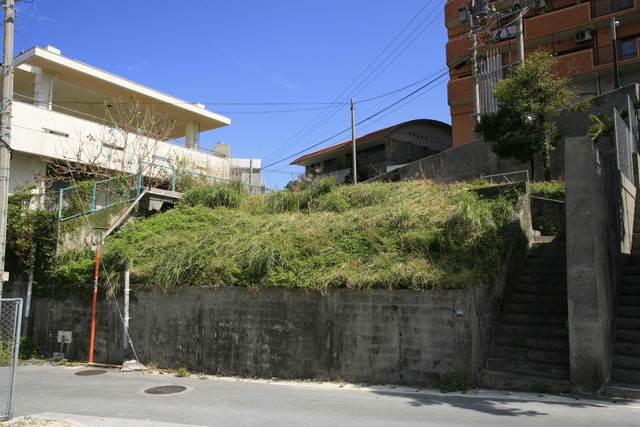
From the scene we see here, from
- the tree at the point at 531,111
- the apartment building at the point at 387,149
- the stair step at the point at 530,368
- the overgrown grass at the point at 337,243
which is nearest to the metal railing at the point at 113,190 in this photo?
the overgrown grass at the point at 337,243

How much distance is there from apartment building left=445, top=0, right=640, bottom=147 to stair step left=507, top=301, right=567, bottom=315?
15.7 meters

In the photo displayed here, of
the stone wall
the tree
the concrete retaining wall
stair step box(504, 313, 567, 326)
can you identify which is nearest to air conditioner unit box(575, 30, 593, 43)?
the tree

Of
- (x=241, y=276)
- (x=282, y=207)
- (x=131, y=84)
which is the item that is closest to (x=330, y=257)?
(x=241, y=276)

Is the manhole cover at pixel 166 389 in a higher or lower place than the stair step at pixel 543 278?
lower

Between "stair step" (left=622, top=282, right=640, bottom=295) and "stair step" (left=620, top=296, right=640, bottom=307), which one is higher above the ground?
"stair step" (left=622, top=282, right=640, bottom=295)

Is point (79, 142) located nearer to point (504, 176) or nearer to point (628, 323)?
point (504, 176)

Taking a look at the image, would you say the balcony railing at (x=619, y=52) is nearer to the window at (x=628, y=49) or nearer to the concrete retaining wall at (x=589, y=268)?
the window at (x=628, y=49)

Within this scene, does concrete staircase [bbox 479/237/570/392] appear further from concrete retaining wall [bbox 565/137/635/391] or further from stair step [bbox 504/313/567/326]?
concrete retaining wall [bbox 565/137/635/391]

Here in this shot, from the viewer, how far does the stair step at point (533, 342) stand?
7866 millimetres

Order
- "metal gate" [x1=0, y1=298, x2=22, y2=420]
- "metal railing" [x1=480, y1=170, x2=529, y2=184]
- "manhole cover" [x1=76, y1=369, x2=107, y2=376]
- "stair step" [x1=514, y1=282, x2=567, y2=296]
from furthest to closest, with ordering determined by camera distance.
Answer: "metal railing" [x1=480, y1=170, x2=529, y2=184], "manhole cover" [x1=76, y1=369, x2=107, y2=376], "stair step" [x1=514, y1=282, x2=567, y2=296], "metal gate" [x1=0, y1=298, x2=22, y2=420]

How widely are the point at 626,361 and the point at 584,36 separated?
22.1 meters

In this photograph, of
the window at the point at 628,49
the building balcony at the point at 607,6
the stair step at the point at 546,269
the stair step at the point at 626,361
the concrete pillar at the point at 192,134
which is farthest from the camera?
the concrete pillar at the point at 192,134

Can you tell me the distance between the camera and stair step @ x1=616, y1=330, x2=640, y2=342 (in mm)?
7748

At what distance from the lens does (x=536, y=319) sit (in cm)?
853
